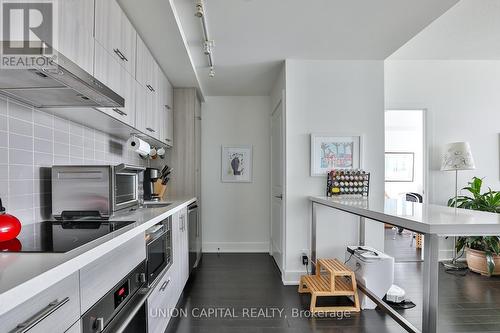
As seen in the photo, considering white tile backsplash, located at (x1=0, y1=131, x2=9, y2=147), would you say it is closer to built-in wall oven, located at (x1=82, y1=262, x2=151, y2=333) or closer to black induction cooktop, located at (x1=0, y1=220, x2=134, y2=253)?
black induction cooktop, located at (x1=0, y1=220, x2=134, y2=253)

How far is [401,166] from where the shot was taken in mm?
6379

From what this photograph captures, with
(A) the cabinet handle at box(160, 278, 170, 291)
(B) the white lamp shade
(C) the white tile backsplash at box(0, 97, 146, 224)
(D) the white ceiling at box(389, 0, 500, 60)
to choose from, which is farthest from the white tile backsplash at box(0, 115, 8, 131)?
(B) the white lamp shade

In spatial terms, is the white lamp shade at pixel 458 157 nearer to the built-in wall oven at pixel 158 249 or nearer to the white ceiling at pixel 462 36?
the white ceiling at pixel 462 36

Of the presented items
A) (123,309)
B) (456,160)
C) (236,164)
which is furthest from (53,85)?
(456,160)

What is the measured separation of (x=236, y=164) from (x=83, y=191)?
111 inches

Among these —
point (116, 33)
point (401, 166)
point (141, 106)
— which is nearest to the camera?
point (116, 33)

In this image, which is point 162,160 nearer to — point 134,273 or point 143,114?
point 143,114

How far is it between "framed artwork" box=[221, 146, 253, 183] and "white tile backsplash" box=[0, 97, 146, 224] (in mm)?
2468

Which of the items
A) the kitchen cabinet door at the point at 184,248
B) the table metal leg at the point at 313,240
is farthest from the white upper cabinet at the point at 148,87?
the table metal leg at the point at 313,240

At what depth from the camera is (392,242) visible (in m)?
4.79

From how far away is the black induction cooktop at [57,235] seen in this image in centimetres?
93

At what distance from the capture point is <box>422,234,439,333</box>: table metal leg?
41.8 inches

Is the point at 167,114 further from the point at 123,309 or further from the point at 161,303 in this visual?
the point at 123,309

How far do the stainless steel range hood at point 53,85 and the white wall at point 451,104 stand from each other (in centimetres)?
360
